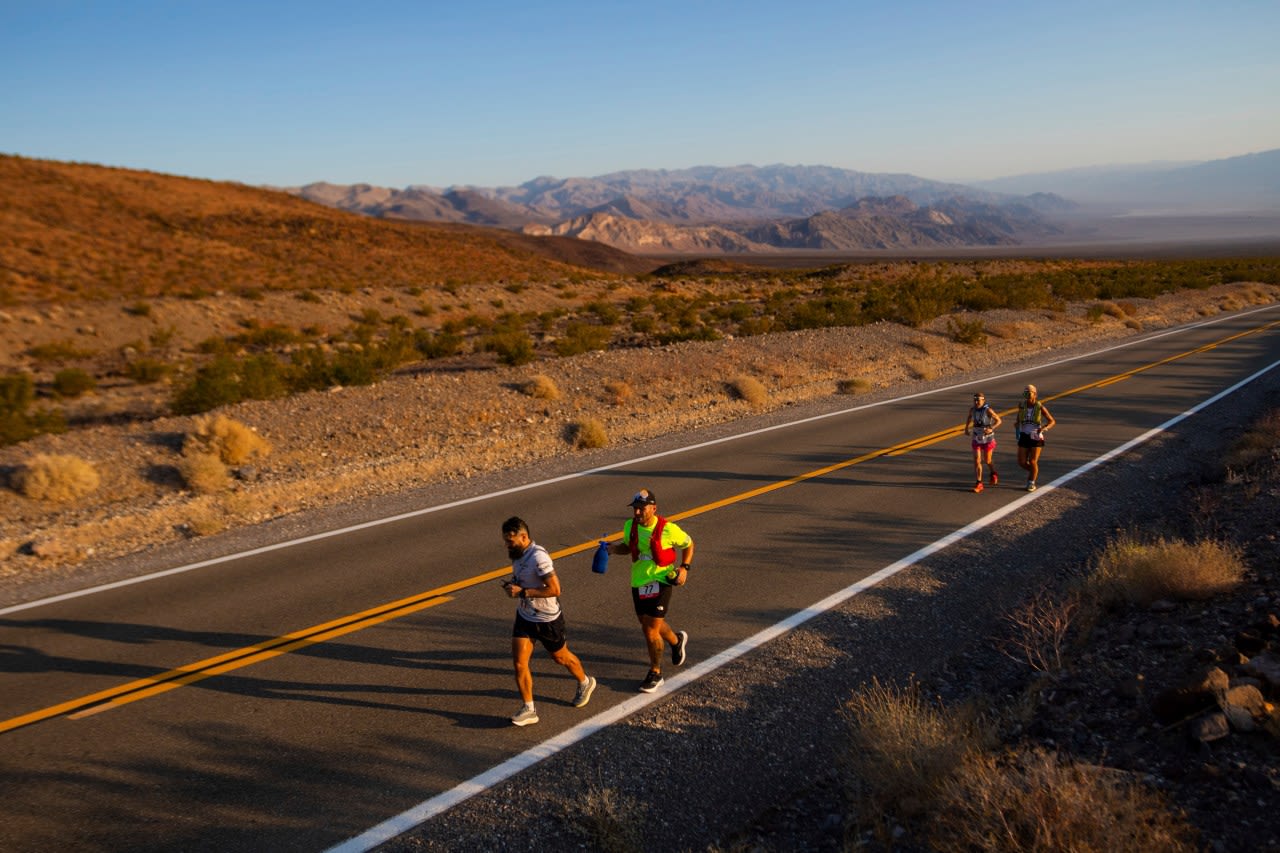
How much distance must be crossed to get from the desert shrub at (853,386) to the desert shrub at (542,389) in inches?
329

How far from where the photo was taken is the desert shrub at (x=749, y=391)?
21.5 metres

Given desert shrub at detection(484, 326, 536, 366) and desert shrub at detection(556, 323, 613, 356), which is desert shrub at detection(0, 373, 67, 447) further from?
desert shrub at detection(556, 323, 613, 356)

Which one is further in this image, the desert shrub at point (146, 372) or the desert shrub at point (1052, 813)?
the desert shrub at point (146, 372)

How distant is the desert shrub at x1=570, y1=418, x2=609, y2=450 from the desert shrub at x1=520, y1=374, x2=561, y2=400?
3.12 m

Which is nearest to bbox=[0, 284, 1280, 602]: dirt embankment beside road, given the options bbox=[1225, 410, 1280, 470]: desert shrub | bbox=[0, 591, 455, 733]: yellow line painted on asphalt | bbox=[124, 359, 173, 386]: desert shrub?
bbox=[124, 359, 173, 386]: desert shrub

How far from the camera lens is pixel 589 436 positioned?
17.0 m

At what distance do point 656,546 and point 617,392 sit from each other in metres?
14.2

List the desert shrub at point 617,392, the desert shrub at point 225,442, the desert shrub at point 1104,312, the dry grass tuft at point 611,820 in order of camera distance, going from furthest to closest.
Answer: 1. the desert shrub at point 1104,312
2. the desert shrub at point 617,392
3. the desert shrub at point 225,442
4. the dry grass tuft at point 611,820

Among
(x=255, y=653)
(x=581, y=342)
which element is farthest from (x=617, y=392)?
(x=255, y=653)

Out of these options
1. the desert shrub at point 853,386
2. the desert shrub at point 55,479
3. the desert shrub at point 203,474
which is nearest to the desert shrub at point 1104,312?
the desert shrub at point 853,386

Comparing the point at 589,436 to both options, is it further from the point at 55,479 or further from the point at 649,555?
the point at 649,555

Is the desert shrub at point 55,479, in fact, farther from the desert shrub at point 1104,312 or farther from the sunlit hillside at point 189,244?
the desert shrub at point 1104,312

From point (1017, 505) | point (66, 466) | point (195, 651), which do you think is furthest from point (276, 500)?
point (1017, 505)

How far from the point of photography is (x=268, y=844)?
5.22 meters
